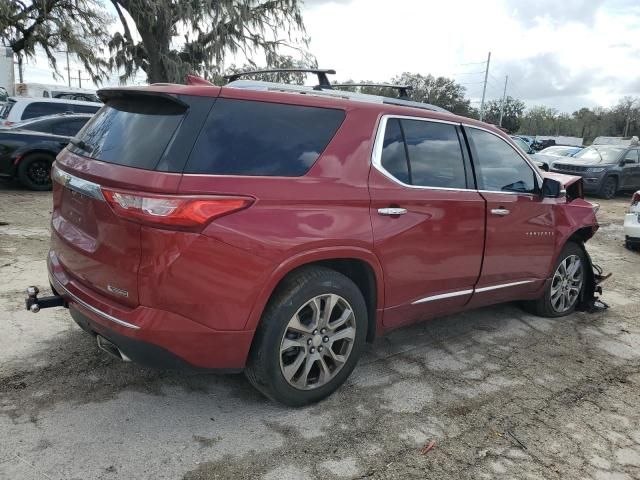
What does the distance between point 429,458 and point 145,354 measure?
1548 millimetres

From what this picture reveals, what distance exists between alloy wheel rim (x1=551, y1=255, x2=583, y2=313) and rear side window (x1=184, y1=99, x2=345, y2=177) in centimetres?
299

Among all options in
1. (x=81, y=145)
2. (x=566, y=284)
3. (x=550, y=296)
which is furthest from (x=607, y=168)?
(x=81, y=145)

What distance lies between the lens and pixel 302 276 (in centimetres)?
296

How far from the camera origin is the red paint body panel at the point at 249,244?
2.57 m

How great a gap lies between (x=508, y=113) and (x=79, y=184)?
87339mm

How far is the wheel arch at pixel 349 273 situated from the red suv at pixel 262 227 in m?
0.01

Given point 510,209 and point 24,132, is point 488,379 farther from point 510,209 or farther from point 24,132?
point 24,132

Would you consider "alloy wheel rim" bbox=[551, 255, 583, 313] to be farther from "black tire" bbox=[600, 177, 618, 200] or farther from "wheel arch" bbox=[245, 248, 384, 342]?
"black tire" bbox=[600, 177, 618, 200]

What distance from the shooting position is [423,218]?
3.48 meters

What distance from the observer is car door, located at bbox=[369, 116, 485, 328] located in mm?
3299

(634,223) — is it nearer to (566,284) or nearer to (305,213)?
(566,284)

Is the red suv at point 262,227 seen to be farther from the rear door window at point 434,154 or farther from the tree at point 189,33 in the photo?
the tree at point 189,33

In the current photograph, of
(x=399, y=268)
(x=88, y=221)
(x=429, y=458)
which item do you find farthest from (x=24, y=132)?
(x=429, y=458)

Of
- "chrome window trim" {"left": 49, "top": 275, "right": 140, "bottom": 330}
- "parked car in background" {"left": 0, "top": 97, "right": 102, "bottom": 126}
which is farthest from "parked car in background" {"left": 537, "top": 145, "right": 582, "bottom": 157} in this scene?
"chrome window trim" {"left": 49, "top": 275, "right": 140, "bottom": 330}
